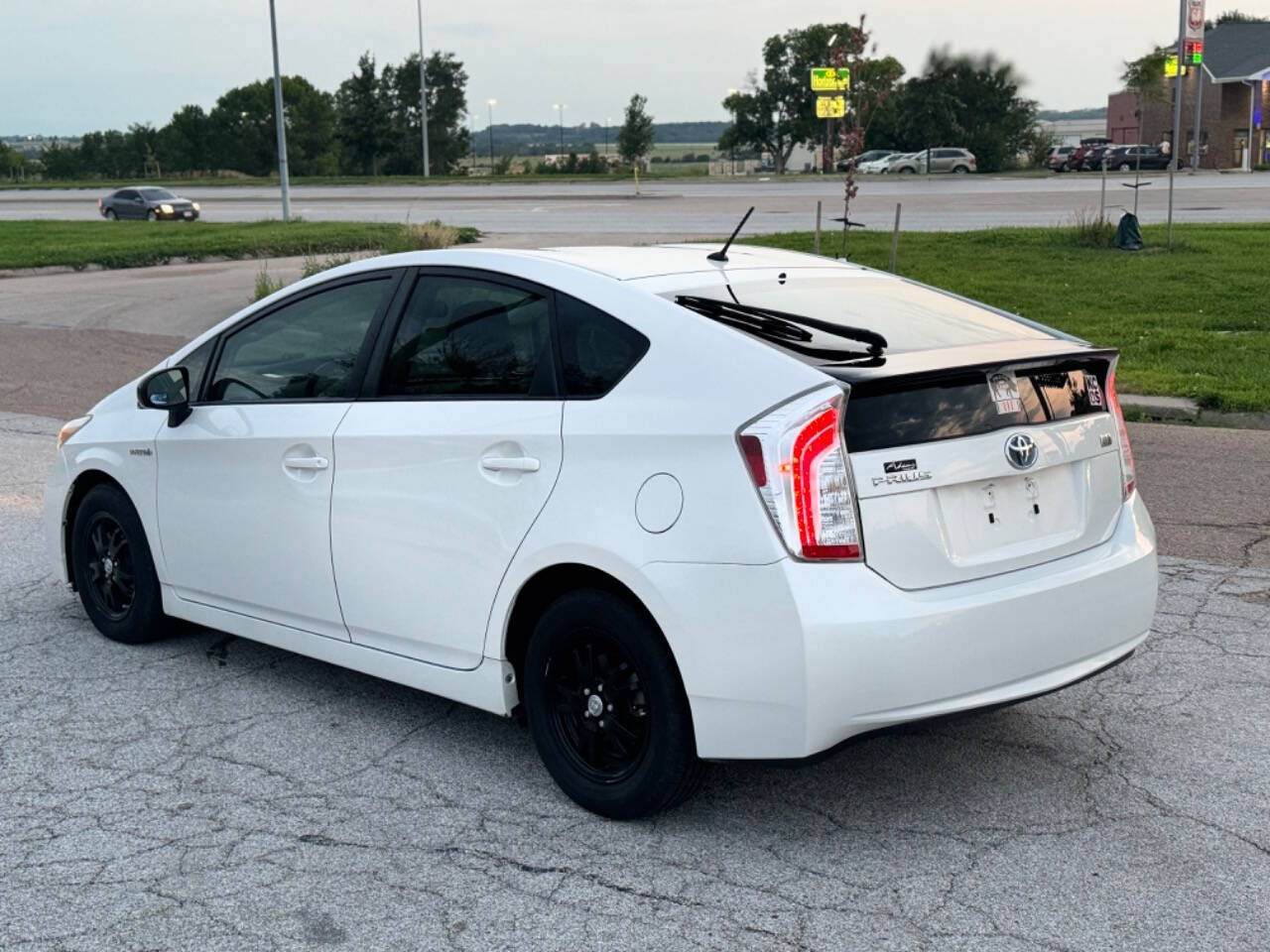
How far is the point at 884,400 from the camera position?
3.87 meters

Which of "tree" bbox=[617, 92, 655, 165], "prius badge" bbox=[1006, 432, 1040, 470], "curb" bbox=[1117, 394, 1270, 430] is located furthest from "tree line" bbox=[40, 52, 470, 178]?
"prius badge" bbox=[1006, 432, 1040, 470]

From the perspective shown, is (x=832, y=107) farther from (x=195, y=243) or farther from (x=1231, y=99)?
(x=1231, y=99)

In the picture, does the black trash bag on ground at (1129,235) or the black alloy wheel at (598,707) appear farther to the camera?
the black trash bag on ground at (1129,235)

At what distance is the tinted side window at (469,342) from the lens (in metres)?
4.45

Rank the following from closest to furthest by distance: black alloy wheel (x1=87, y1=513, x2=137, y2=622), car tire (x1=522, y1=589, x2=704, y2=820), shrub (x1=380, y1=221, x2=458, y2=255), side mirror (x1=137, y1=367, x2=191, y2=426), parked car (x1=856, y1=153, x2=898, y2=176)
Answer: car tire (x1=522, y1=589, x2=704, y2=820) < side mirror (x1=137, y1=367, x2=191, y2=426) < black alloy wheel (x1=87, y1=513, x2=137, y2=622) < shrub (x1=380, y1=221, x2=458, y2=255) < parked car (x1=856, y1=153, x2=898, y2=176)

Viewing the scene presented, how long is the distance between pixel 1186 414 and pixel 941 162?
56030 millimetres

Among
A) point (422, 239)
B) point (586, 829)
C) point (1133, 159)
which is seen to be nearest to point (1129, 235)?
point (422, 239)

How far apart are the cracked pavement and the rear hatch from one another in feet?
1.20

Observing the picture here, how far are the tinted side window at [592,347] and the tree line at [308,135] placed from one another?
78640 mm

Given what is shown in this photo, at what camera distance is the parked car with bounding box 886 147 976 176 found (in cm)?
6450

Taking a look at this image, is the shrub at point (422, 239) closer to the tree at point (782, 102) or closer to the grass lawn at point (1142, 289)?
the grass lawn at point (1142, 289)

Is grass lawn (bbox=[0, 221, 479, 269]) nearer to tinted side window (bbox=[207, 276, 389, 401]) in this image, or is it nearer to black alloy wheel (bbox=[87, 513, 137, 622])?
black alloy wheel (bbox=[87, 513, 137, 622])

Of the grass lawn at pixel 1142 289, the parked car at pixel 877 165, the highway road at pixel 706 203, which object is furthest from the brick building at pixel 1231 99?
the grass lawn at pixel 1142 289

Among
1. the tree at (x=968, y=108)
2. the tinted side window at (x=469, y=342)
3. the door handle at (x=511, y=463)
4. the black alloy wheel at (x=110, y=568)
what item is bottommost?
the black alloy wheel at (x=110, y=568)
